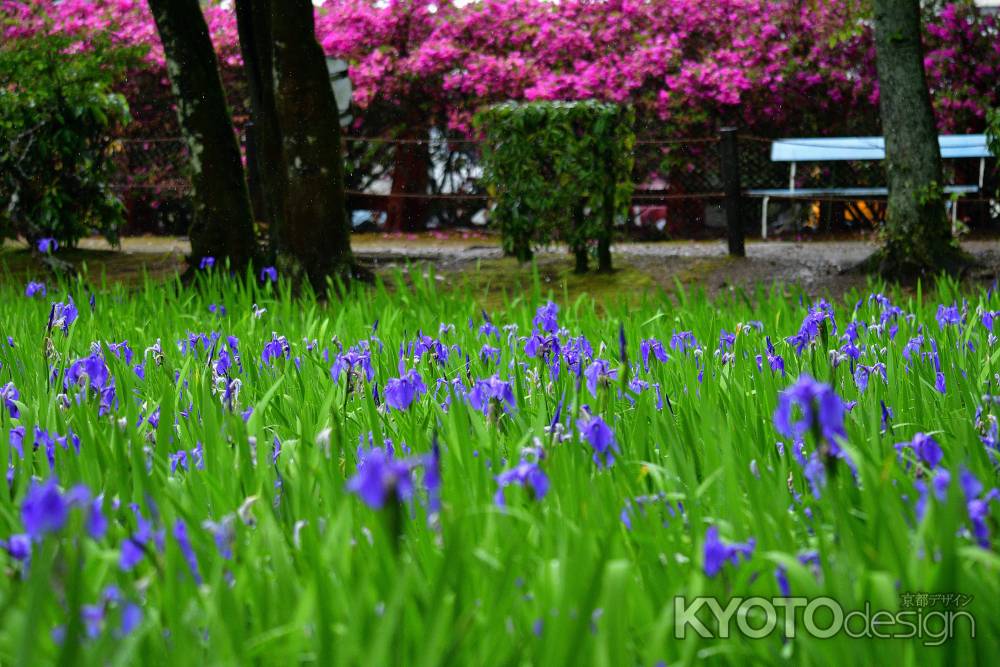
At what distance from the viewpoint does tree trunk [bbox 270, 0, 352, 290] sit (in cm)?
713

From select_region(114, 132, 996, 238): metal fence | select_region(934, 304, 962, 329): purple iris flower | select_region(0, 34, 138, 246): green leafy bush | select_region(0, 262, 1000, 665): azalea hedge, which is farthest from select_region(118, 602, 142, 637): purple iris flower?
select_region(114, 132, 996, 238): metal fence

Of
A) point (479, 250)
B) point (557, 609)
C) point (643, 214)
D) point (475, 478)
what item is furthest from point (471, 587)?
point (643, 214)

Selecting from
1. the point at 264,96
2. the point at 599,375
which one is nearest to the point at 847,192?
the point at 264,96

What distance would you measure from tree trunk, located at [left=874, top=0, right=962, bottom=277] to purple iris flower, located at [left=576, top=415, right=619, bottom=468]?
642cm

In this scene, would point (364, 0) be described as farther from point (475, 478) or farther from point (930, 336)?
point (475, 478)

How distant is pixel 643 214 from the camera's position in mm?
16391

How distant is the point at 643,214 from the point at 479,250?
16.0 ft

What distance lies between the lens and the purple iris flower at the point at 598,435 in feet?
5.46

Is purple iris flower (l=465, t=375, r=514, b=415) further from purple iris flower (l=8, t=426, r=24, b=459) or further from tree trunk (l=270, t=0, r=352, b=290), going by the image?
tree trunk (l=270, t=0, r=352, b=290)

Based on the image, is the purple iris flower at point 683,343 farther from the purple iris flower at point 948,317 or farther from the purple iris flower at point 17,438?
the purple iris flower at point 17,438

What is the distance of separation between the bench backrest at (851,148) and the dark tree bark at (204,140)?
833cm

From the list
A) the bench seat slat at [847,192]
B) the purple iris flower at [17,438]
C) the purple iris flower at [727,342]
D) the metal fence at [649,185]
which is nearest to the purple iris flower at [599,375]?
the purple iris flower at [727,342]

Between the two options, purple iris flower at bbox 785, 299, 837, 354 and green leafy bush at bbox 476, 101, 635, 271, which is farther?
green leafy bush at bbox 476, 101, 635, 271

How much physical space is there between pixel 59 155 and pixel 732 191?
6047mm
